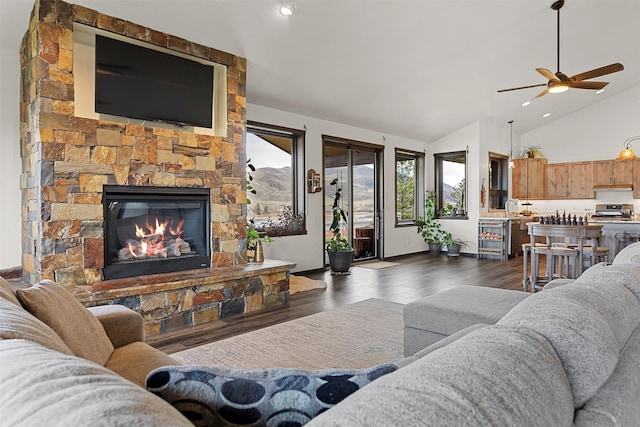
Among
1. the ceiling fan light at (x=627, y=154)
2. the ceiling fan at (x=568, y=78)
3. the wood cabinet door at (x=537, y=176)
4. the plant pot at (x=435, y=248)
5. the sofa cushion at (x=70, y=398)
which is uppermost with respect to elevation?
the ceiling fan at (x=568, y=78)

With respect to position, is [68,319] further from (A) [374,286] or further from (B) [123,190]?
(A) [374,286]

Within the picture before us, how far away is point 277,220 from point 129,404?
222 inches

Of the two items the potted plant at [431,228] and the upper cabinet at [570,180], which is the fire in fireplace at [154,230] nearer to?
the potted plant at [431,228]

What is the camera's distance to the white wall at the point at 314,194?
6016mm

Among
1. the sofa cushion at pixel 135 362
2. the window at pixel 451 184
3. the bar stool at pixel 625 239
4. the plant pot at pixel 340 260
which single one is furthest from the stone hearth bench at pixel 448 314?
the window at pixel 451 184

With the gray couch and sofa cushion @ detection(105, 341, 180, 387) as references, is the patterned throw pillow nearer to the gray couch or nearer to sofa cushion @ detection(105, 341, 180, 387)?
the gray couch

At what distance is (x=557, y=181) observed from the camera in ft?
32.3

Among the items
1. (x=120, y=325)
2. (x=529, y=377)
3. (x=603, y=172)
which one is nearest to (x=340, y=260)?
(x=120, y=325)

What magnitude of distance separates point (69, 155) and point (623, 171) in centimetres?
1043

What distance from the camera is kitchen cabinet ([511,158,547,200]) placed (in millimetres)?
9844

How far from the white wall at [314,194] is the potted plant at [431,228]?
1126 mm

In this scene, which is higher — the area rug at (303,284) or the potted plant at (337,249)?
the potted plant at (337,249)

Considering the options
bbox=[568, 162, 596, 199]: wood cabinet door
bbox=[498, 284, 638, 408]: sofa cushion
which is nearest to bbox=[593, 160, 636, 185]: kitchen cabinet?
bbox=[568, 162, 596, 199]: wood cabinet door

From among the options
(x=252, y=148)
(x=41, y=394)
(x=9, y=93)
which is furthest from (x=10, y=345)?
(x=252, y=148)
